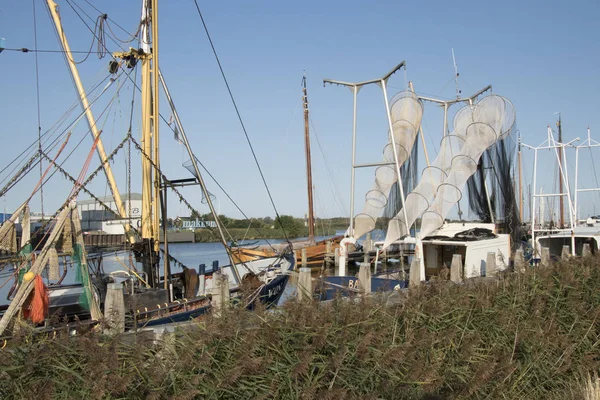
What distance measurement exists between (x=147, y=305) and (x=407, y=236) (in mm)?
9578

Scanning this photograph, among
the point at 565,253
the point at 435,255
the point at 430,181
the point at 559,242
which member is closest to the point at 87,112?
the point at 430,181

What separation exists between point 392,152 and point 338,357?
15218mm

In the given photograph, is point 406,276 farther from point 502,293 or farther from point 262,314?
point 262,314

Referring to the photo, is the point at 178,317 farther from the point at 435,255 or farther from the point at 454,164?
the point at 454,164

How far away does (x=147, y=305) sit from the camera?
484 inches

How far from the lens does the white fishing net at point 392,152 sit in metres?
19.5

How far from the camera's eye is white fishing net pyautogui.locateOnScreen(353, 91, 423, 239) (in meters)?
19.5

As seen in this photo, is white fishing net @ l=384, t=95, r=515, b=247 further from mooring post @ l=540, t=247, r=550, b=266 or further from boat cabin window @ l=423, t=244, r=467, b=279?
mooring post @ l=540, t=247, r=550, b=266

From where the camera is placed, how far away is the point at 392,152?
19672mm

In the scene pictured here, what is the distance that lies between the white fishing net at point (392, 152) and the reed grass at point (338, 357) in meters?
11.9

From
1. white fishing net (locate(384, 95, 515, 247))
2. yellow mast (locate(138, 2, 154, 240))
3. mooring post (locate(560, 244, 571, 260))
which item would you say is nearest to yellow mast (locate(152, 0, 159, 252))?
yellow mast (locate(138, 2, 154, 240))

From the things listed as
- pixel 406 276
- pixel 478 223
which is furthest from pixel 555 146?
pixel 406 276

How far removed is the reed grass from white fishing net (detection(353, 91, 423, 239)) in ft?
39.1

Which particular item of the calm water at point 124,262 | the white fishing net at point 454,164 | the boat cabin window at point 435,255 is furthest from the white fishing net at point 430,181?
the calm water at point 124,262
